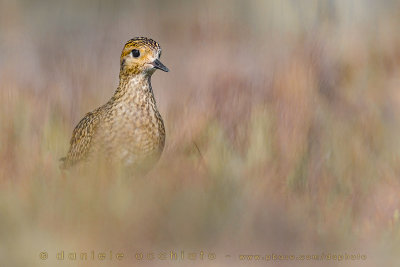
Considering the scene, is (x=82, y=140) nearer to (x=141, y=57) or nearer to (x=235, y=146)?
(x=141, y=57)

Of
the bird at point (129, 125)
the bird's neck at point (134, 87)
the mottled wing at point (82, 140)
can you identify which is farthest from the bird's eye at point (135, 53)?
the mottled wing at point (82, 140)

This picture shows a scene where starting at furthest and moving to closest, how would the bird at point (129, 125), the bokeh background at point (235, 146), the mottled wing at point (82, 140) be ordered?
1. the mottled wing at point (82, 140)
2. the bird at point (129, 125)
3. the bokeh background at point (235, 146)

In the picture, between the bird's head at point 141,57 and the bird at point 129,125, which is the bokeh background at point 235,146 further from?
the bird's head at point 141,57

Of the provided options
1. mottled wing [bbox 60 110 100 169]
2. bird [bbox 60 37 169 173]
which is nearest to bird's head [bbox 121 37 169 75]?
bird [bbox 60 37 169 173]

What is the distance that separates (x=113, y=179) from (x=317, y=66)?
223 centimetres

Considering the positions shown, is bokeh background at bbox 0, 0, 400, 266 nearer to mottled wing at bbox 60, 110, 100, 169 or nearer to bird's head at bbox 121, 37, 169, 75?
mottled wing at bbox 60, 110, 100, 169

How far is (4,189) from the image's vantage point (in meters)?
4.90

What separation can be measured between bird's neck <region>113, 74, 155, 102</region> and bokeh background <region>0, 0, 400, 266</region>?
0.40 m

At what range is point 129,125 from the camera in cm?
604

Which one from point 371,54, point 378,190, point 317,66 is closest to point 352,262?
point 378,190

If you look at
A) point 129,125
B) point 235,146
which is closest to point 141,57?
point 129,125

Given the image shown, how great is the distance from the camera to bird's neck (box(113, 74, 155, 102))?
6.23 metres

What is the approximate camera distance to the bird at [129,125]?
594 centimetres

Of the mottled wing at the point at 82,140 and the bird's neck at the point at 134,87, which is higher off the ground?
the bird's neck at the point at 134,87
